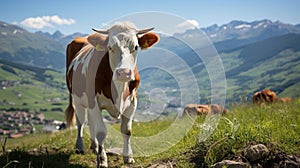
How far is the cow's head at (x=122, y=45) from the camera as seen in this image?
563 centimetres

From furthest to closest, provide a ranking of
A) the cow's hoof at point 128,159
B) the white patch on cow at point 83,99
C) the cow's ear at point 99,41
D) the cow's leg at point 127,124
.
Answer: the white patch on cow at point 83,99 < the cow's leg at point 127,124 < the cow's hoof at point 128,159 < the cow's ear at point 99,41

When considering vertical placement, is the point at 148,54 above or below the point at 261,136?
above

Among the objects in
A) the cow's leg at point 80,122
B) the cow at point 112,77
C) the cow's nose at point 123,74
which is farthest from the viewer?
the cow's leg at point 80,122

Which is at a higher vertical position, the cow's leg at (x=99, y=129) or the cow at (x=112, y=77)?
the cow at (x=112, y=77)

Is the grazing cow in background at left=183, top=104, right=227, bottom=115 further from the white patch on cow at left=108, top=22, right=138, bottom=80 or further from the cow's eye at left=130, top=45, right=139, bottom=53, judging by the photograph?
the white patch on cow at left=108, top=22, right=138, bottom=80

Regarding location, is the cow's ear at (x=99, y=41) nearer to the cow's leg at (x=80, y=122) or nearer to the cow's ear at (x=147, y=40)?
the cow's ear at (x=147, y=40)

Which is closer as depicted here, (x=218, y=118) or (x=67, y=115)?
(x=218, y=118)

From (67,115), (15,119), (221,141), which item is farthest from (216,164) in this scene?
(15,119)

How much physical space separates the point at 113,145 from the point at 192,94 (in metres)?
2.65

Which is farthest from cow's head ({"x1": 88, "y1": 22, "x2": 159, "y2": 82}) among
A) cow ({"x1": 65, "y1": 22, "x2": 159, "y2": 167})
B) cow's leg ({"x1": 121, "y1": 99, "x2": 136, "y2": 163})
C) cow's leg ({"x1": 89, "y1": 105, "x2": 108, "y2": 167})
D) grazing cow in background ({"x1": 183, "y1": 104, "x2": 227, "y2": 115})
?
grazing cow in background ({"x1": 183, "y1": 104, "x2": 227, "y2": 115})

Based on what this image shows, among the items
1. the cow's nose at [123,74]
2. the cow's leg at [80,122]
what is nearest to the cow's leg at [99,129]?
the cow's nose at [123,74]

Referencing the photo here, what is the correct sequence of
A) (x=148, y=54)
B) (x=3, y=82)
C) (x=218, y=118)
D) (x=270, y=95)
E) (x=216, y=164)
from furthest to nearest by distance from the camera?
(x=3, y=82), (x=270, y=95), (x=148, y=54), (x=218, y=118), (x=216, y=164)

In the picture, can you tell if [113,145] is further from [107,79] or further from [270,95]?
[270,95]

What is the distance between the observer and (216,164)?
4773mm
